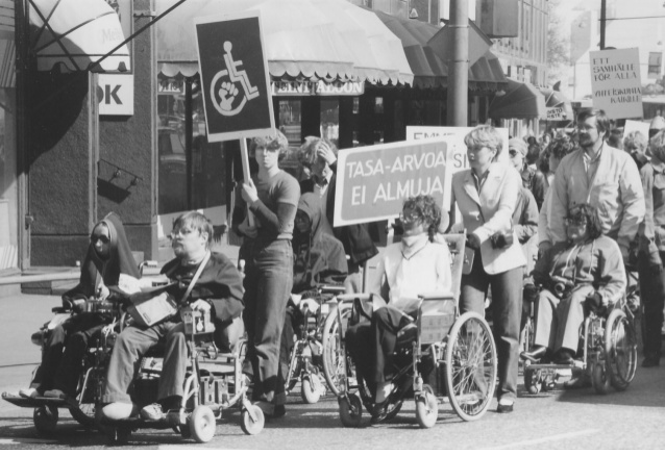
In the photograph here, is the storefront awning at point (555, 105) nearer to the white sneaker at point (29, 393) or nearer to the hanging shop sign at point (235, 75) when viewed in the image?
the hanging shop sign at point (235, 75)

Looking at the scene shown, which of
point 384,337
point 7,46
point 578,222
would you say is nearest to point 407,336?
point 384,337

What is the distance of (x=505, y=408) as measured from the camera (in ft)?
28.0

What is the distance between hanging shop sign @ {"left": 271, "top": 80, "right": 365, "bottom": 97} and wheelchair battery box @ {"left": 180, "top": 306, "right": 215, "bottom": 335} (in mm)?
12450

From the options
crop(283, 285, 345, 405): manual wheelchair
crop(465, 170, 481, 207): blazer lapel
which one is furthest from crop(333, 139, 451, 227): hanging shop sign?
crop(465, 170, 481, 207): blazer lapel

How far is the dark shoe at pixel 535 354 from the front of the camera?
915 centimetres

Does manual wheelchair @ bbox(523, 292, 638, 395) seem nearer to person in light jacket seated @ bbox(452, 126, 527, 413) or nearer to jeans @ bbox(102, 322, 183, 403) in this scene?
person in light jacket seated @ bbox(452, 126, 527, 413)

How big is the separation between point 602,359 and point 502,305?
97 centimetres

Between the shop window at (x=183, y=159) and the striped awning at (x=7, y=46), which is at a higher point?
the striped awning at (x=7, y=46)

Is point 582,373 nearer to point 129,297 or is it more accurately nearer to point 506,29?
point 129,297

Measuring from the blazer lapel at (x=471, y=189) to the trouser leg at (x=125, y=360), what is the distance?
7.69ft

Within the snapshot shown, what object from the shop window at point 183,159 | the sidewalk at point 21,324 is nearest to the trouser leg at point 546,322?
the sidewalk at point 21,324

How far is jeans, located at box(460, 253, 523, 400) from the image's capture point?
28.3ft

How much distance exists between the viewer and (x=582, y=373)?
9.27 m

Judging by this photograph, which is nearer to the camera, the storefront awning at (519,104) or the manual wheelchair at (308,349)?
the manual wheelchair at (308,349)
